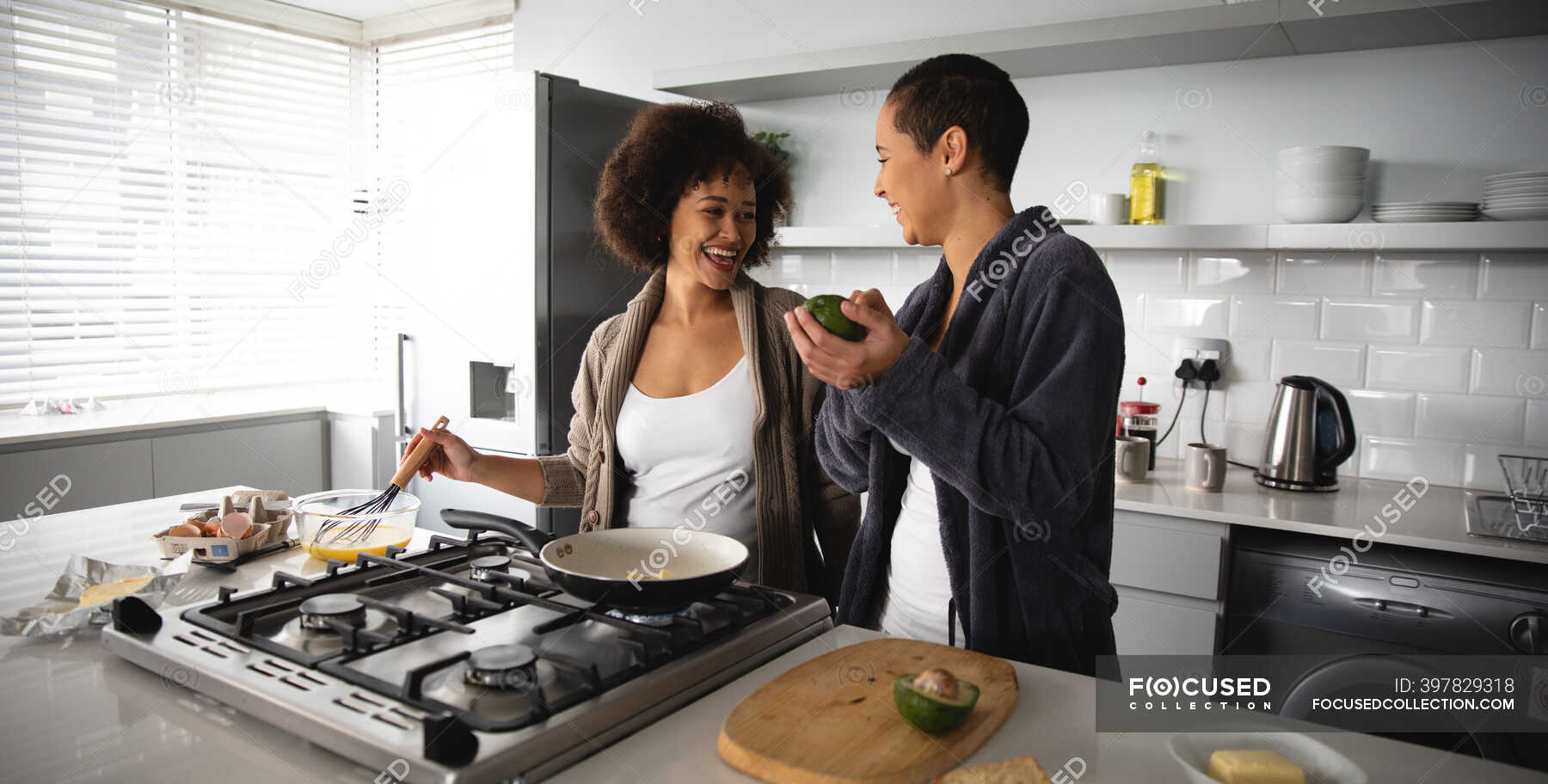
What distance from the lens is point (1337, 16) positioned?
224cm

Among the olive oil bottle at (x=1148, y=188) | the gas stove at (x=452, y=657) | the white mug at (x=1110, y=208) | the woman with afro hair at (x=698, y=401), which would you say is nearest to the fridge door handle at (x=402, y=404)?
the woman with afro hair at (x=698, y=401)

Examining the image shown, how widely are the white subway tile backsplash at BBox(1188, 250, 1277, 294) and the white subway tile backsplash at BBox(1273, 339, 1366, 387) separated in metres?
0.18

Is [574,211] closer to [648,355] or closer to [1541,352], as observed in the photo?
[648,355]

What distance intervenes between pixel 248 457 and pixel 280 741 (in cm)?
324

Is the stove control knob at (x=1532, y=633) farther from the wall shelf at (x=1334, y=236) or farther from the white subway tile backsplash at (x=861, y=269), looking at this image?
the white subway tile backsplash at (x=861, y=269)

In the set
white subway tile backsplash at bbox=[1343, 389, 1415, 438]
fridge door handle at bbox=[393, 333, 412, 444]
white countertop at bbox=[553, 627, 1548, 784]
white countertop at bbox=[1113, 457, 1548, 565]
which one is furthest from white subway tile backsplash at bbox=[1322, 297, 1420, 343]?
fridge door handle at bbox=[393, 333, 412, 444]

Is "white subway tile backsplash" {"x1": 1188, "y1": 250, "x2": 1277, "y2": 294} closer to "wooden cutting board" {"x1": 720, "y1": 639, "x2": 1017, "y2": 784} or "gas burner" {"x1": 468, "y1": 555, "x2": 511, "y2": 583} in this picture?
"wooden cutting board" {"x1": 720, "y1": 639, "x2": 1017, "y2": 784}

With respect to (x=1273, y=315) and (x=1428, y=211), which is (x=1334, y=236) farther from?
(x=1273, y=315)

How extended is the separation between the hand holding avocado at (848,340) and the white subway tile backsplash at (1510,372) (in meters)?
2.10

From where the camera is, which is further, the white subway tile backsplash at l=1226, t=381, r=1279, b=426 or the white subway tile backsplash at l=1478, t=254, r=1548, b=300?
the white subway tile backsplash at l=1226, t=381, r=1279, b=426

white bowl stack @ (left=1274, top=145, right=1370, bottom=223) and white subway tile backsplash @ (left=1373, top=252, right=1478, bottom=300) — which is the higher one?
white bowl stack @ (left=1274, top=145, right=1370, bottom=223)

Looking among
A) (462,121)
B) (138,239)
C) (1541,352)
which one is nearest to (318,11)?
(138,239)

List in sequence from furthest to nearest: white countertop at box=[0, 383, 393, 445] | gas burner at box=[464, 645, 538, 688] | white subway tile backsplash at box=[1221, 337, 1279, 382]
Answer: white countertop at box=[0, 383, 393, 445] → white subway tile backsplash at box=[1221, 337, 1279, 382] → gas burner at box=[464, 645, 538, 688]

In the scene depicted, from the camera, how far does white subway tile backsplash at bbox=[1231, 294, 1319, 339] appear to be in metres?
2.64
